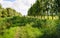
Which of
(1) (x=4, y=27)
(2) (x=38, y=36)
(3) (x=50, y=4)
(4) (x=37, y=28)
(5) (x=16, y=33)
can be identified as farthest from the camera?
(3) (x=50, y=4)

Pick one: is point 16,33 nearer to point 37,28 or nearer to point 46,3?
point 37,28

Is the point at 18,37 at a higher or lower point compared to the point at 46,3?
lower

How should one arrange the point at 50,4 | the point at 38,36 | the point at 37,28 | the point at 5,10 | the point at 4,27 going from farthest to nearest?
the point at 5,10 → the point at 50,4 → the point at 4,27 → the point at 37,28 → the point at 38,36

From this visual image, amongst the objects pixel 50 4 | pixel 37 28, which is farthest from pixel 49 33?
pixel 50 4

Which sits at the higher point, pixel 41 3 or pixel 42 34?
pixel 41 3

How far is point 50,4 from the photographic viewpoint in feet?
179

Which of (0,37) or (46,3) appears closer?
(0,37)

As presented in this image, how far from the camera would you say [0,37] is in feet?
81.5

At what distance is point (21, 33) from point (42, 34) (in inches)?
113

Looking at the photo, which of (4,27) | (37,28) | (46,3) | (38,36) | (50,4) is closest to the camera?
(38,36)

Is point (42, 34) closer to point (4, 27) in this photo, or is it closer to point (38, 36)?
point (38, 36)

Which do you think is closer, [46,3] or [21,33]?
[21,33]

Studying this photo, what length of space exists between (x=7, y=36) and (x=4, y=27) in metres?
5.65

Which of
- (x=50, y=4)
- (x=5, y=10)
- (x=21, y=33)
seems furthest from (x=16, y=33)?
(x=5, y=10)
